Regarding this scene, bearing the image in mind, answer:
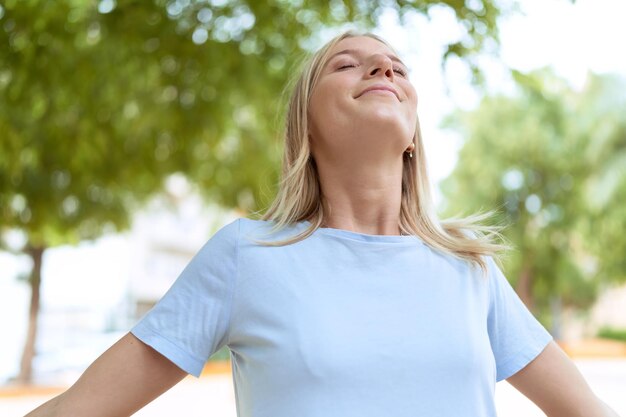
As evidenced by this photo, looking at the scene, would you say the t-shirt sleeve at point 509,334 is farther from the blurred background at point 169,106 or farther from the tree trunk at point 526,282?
the tree trunk at point 526,282

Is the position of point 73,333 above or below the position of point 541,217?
below

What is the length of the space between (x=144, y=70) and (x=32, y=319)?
9433 mm

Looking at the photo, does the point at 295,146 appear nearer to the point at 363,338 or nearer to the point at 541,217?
the point at 363,338

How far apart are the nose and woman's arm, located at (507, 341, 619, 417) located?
0.54m

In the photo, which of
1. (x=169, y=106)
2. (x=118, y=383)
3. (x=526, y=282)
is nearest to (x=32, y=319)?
(x=169, y=106)

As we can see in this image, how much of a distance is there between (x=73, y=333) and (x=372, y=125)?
2673 cm

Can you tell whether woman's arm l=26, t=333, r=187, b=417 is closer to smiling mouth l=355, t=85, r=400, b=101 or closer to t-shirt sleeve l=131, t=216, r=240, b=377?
t-shirt sleeve l=131, t=216, r=240, b=377

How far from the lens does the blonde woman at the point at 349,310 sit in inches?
44.8

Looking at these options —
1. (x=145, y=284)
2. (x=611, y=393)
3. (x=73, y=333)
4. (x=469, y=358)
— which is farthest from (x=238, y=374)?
(x=145, y=284)

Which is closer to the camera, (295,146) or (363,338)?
(363,338)

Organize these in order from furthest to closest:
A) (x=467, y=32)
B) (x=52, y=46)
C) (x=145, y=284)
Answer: (x=145, y=284) < (x=52, y=46) < (x=467, y=32)

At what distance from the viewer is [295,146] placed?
1.47 metres

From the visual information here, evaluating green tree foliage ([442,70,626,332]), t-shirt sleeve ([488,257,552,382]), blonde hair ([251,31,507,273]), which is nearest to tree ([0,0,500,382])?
blonde hair ([251,31,507,273])

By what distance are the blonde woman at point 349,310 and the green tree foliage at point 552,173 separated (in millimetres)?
17307
